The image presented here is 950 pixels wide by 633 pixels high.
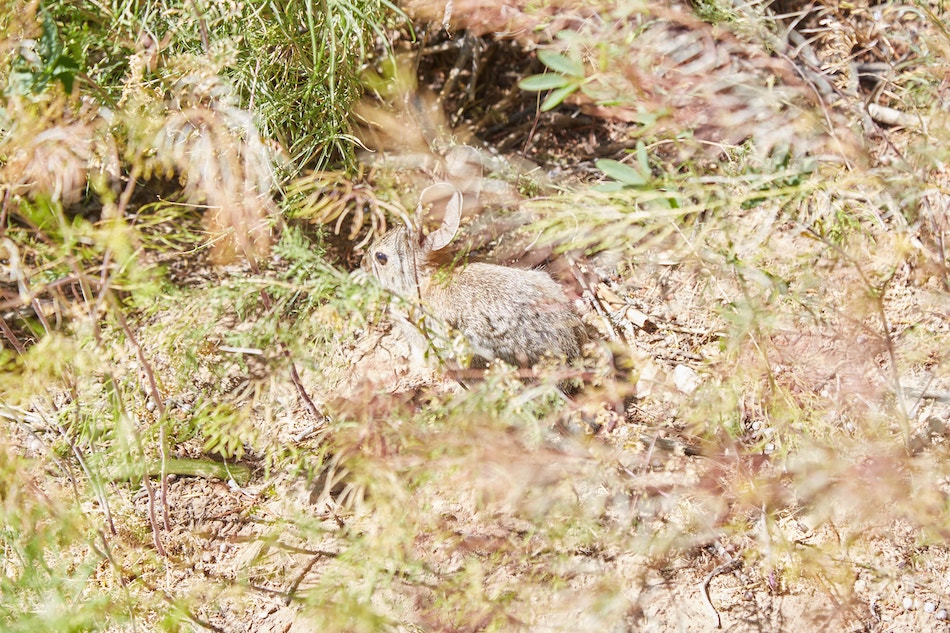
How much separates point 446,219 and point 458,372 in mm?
759

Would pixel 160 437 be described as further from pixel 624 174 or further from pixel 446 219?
pixel 624 174

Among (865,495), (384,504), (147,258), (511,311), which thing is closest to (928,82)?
(865,495)

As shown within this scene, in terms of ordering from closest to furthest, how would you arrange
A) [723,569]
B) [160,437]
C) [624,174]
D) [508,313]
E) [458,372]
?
[624,174]
[160,437]
[723,569]
[458,372]
[508,313]

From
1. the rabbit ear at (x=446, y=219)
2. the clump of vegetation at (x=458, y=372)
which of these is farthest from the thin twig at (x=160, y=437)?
the rabbit ear at (x=446, y=219)

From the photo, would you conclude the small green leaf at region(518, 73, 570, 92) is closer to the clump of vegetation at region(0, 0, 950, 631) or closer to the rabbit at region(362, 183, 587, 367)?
the clump of vegetation at region(0, 0, 950, 631)

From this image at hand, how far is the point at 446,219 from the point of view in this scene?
10.5 ft

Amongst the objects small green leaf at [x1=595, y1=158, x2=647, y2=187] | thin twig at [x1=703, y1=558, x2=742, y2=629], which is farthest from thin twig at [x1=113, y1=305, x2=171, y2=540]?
thin twig at [x1=703, y1=558, x2=742, y2=629]

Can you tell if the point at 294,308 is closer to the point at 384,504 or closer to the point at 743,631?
the point at 384,504

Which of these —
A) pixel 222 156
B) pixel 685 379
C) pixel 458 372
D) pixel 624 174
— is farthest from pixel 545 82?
pixel 685 379

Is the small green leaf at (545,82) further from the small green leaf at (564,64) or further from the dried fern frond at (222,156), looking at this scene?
the dried fern frond at (222,156)

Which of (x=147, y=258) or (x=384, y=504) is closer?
(x=384, y=504)

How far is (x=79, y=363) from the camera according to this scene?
2314 mm

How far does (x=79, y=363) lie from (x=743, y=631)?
92.3 inches

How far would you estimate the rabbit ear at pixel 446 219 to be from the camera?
3137 mm
